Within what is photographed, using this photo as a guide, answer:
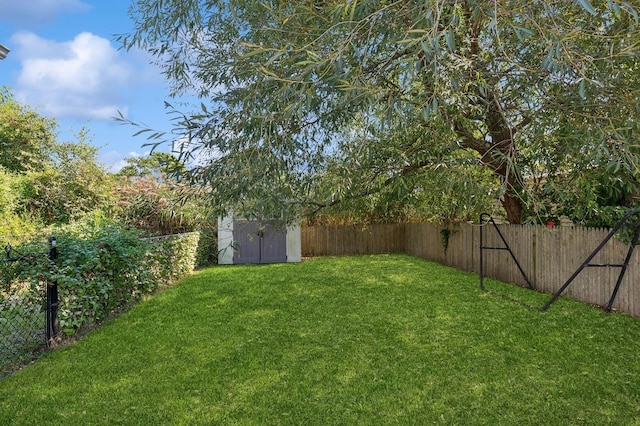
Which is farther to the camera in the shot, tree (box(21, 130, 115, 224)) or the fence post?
tree (box(21, 130, 115, 224))

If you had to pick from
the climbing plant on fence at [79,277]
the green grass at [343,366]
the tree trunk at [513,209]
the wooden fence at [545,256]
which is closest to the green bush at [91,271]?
the climbing plant on fence at [79,277]

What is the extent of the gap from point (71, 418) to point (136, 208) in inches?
334

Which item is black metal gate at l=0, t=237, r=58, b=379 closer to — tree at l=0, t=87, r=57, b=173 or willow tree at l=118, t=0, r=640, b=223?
willow tree at l=118, t=0, r=640, b=223

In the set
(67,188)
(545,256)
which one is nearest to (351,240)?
(545,256)

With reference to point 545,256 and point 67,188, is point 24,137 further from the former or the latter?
point 545,256

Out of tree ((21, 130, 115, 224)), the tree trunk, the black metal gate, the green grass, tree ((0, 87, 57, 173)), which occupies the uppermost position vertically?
tree ((0, 87, 57, 173))

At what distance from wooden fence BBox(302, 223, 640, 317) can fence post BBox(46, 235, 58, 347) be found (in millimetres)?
6073

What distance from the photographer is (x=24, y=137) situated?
41.6 ft

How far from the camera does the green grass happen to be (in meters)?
2.88

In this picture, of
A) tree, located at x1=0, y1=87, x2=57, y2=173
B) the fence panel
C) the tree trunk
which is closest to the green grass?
the tree trunk

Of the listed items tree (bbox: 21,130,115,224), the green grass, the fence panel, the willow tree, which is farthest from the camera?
the fence panel

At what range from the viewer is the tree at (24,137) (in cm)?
1234

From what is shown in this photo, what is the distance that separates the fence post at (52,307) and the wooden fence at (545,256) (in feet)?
Answer: 19.9

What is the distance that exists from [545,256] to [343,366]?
488cm
